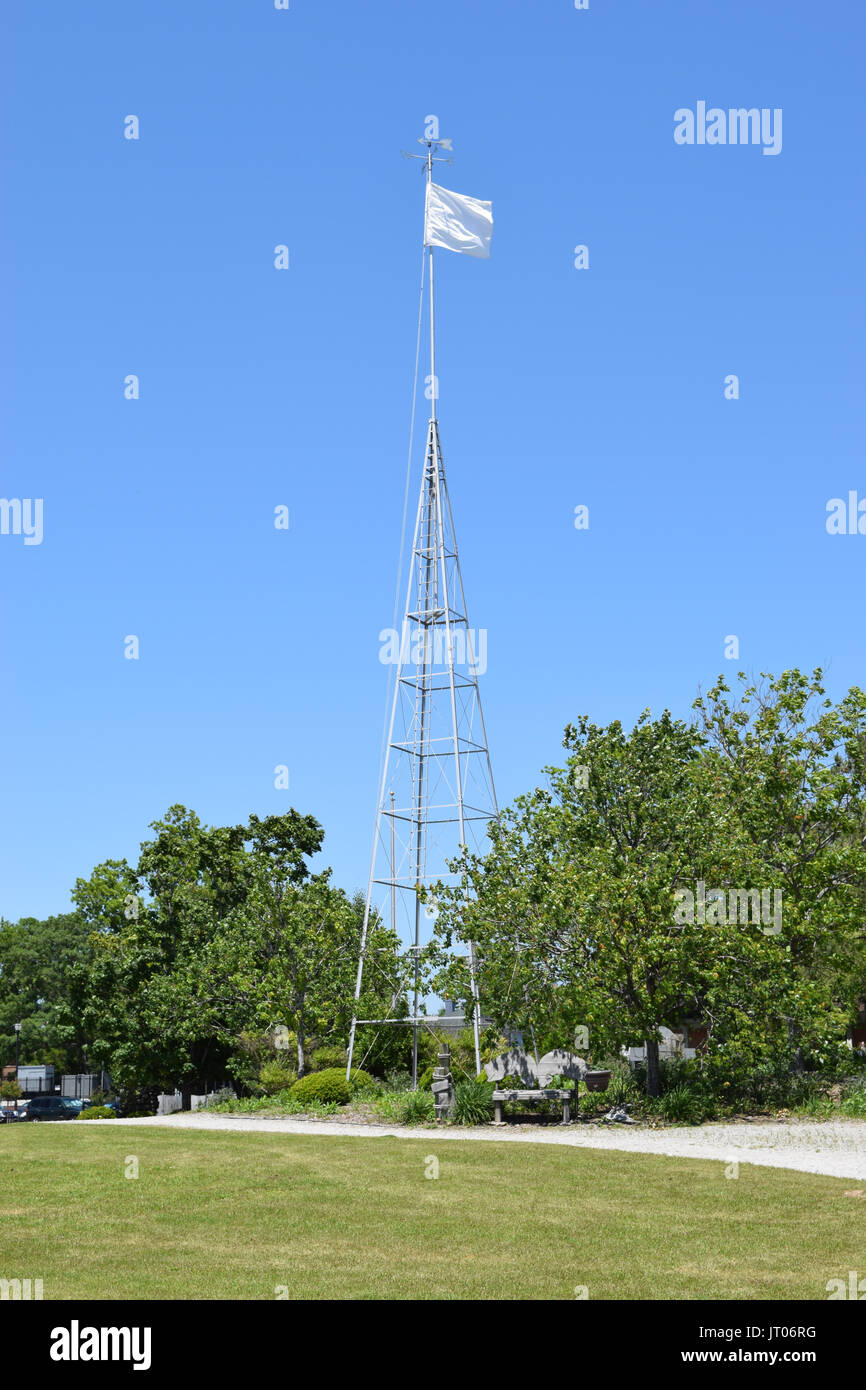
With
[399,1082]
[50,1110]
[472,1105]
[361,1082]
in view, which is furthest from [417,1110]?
[50,1110]

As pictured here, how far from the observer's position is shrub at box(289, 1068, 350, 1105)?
99.7 feet

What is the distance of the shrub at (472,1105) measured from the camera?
80.4ft

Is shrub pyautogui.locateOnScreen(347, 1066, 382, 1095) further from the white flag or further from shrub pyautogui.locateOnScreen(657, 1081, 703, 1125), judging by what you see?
the white flag

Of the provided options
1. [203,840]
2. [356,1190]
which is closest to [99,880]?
[203,840]

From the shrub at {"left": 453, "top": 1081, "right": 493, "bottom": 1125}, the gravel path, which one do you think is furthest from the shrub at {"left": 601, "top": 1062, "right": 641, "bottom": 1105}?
the shrub at {"left": 453, "top": 1081, "right": 493, "bottom": 1125}

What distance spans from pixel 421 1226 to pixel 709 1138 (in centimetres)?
924

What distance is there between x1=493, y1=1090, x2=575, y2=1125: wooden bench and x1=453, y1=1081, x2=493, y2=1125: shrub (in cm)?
18

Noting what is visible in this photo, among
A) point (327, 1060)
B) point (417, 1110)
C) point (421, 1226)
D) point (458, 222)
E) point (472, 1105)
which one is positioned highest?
point (458, 222)

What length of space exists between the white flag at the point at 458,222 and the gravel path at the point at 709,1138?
2315 cm

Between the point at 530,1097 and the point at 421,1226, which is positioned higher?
the point at 421,1226

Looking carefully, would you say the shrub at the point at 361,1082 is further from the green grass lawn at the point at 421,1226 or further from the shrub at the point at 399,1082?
the green grass lawn at the point at 421,1226

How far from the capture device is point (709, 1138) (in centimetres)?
2041

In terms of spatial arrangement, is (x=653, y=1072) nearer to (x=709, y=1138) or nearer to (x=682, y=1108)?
(x=682, y=1108)
